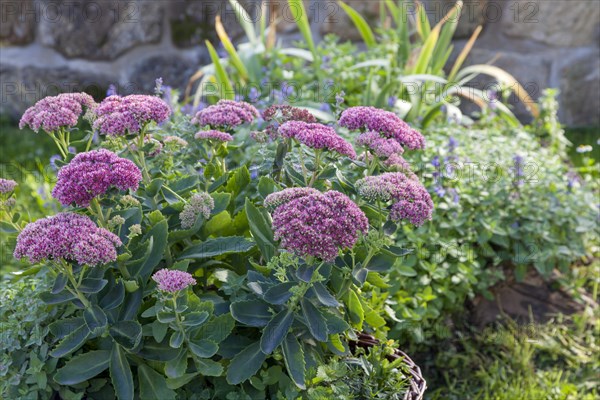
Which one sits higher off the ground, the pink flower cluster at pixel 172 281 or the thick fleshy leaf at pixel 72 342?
the pink flower cluster at pixel 172 281

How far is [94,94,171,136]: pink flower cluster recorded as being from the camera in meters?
1.74

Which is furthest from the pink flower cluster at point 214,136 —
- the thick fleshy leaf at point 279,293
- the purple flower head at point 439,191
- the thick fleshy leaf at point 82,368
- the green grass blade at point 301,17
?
the green grass blade at point 301,17

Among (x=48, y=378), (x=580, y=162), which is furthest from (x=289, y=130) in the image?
(x=580, y=162)

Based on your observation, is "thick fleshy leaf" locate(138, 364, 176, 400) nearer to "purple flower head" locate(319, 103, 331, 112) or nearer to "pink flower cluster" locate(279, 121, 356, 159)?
"pink flower cluster" locate(279, 121, 356, 159)

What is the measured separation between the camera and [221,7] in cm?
459

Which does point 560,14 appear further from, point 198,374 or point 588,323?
point 198,374

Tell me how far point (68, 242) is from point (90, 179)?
Result: 0.48 feet

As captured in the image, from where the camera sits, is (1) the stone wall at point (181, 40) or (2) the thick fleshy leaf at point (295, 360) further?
(1) the stone wall at point (181, 40)

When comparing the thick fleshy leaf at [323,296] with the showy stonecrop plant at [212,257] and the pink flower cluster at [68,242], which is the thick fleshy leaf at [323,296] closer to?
the showy stonecrop plant at [212,257]

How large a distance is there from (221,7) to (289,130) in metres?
3.07

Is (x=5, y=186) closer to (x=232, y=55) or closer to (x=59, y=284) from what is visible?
(x=59, y=284)

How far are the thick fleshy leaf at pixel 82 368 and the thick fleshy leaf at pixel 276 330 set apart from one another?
1.28 feet

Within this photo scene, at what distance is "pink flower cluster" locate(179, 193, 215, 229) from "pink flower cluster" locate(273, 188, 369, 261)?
277mm

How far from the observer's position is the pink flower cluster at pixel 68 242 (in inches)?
58.5
